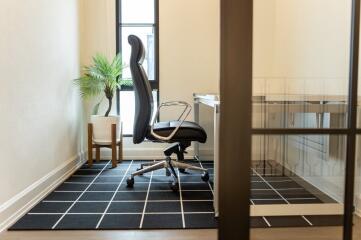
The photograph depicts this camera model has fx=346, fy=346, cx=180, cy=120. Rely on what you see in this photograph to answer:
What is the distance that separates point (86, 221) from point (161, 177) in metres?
1.20

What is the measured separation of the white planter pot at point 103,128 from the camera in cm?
358

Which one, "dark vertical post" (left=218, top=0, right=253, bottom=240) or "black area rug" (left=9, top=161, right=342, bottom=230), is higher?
"dark vertical post" (left=218, top=0, right=253, bottom=240)

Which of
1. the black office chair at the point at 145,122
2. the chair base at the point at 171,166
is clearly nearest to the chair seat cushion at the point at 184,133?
the black office chair at the point at 145,122

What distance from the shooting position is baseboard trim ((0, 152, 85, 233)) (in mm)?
1994

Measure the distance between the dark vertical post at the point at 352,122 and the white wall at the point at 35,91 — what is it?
5.83 feet

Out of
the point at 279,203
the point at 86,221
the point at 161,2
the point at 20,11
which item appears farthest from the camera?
the point at 161,2

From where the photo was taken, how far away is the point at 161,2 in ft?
13.1

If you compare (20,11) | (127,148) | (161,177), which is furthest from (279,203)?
(127,148)

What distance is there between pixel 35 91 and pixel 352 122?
2166 mm

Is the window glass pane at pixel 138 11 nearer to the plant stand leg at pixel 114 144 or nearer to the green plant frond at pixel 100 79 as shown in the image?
the green plant frond at pixel 100 79

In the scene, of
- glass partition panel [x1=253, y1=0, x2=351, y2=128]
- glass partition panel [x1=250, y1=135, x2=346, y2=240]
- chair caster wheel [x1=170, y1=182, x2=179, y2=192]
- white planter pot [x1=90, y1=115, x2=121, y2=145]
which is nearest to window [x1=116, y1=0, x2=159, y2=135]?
white planter pot [x1=90, y1=115, x2=121, y2=145]

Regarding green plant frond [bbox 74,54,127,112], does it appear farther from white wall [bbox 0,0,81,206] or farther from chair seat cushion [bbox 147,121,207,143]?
chair seat cushion [bbox 147,121,207,143]

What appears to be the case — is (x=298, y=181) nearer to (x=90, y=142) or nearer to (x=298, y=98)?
(x=298, y=98)

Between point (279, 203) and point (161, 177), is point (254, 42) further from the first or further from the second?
point (161, 177)
